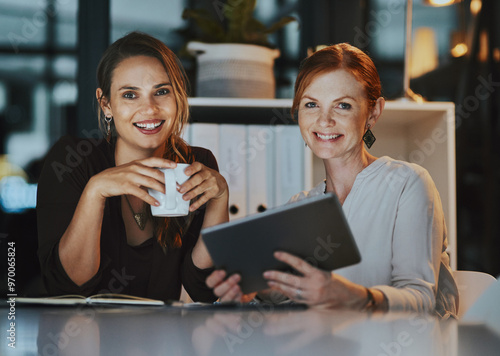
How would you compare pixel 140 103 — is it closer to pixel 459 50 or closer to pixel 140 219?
pixel 140 219

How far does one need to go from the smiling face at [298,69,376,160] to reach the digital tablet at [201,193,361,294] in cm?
31

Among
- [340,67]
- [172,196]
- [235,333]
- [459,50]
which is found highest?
[459,50]

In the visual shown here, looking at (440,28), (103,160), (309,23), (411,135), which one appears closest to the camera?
(103,160)

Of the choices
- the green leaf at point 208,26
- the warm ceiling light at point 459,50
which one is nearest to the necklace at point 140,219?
the green leaf at point 208,26

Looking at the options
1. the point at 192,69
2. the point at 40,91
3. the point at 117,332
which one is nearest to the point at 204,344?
the point at 117,332

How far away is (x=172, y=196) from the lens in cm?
75

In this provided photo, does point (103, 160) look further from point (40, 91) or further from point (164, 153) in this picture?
point (40, 91)

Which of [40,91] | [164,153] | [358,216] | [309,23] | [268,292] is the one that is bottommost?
[268,292]

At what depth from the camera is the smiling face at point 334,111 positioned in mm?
884

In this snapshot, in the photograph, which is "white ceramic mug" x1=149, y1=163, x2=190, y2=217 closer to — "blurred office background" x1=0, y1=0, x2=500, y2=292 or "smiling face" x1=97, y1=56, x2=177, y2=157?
"smiling face" x1=97, y1=56, x2=177, y2=157

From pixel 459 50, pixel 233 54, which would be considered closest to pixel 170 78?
pixel 233 54

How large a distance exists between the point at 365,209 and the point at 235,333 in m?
0.46

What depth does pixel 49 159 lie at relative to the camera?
3.12ft

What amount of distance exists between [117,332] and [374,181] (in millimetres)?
557
